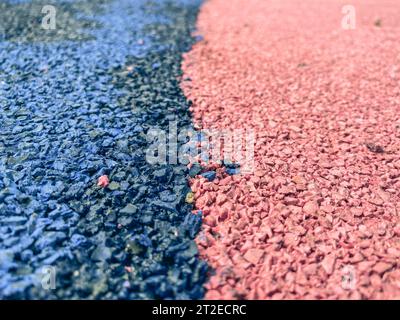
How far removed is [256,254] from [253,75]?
14.7 feet

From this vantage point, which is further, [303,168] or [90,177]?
[303,168]

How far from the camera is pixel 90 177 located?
4.40m

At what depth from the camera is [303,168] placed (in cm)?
479

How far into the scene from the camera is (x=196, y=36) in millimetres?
9109

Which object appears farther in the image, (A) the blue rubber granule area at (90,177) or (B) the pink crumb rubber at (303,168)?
(B) the pink crumb rubber at (303,168)

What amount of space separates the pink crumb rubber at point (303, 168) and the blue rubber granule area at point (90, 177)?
418mm

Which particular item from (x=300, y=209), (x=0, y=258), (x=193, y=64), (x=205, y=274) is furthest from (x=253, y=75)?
(x=0, y=258)

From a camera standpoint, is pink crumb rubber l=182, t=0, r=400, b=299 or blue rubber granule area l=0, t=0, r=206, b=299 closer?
blue rubber granule area l=0, t=0, r=206, b=299

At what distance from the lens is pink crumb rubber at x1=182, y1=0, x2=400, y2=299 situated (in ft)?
11.7

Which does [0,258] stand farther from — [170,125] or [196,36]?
[196,36]

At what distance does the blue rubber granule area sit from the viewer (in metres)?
3.41

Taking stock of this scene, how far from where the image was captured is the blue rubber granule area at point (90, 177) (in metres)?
3.41

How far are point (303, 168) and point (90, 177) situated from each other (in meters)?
2.73

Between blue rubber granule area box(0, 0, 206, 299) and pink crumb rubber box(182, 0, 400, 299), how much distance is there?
418mm
